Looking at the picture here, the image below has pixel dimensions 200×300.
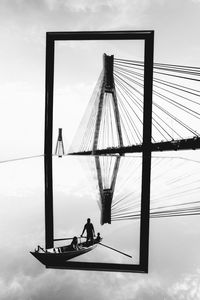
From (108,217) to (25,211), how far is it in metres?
2.48

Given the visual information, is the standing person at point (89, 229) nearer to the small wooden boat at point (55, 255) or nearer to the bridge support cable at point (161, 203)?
the small wooden boat at point (55, 255)

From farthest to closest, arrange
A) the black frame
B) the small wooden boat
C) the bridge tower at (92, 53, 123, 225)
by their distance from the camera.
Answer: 1. the bridge tower at (92, 53, 123, 225)
2. the black frame
3. the small wooden boat

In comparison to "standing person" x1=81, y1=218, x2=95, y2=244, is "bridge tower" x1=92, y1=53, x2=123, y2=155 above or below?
above

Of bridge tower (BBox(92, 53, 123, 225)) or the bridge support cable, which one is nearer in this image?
the bridge support cable

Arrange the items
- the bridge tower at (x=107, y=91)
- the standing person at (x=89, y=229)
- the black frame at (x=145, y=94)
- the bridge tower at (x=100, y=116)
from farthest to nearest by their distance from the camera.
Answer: the bridge tower at (x=107, y=91) < the bridge tower at (x=100, y=116) < the black frame at (x=145, y=94) < the standing person at (x=89, y=229)

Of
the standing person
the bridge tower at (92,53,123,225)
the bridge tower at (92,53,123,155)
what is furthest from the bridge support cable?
the bridge tower at (92,53,123,155)

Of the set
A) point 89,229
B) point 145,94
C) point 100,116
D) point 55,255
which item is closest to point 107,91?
point 100,116

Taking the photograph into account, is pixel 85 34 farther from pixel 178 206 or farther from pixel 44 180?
pixel 44 180

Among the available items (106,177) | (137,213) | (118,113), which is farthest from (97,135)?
(137,213)

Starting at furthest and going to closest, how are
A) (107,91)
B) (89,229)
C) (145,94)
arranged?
(107,91), (145,94), (89,229)

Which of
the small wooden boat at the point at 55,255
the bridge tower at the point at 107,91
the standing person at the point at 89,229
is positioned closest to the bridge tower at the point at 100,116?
the bridge tower at the point at 107,91

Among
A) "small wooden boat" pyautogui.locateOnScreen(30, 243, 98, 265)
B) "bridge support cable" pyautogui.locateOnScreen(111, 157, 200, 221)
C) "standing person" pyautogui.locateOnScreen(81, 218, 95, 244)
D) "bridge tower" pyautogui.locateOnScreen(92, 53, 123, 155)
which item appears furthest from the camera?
"bridge tower" pyautogui.locateOnScreen(92, 53, 123, 155)

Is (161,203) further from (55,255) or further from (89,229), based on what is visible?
(55,255)

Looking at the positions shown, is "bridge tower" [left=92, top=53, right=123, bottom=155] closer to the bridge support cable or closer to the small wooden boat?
the bridge support cable
